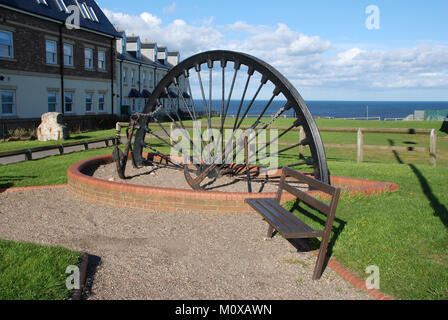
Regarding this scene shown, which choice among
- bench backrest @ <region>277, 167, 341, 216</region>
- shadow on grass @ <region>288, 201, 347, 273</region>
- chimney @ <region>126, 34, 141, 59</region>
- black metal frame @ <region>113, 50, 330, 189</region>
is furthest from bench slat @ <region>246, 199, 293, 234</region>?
chimney @ <region>126, 34, 141, 59</region>

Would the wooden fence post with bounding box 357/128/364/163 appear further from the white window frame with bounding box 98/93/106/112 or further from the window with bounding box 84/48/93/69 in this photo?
the white window frame with bounding box 98/93/106/112

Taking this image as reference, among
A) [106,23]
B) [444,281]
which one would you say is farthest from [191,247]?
[106,23]

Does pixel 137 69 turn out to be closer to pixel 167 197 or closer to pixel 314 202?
pixel 167 197

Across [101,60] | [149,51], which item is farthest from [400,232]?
[149,51]

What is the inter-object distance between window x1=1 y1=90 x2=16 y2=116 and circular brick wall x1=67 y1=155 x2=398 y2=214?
1781cm

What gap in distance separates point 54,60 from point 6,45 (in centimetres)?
389

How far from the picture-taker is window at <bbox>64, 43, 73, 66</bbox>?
26625 mm

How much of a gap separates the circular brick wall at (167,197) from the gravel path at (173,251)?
6.9 inches

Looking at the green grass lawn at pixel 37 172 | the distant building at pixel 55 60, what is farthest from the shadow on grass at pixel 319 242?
the distant building at pixel 55 60

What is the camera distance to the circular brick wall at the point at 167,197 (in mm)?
6270

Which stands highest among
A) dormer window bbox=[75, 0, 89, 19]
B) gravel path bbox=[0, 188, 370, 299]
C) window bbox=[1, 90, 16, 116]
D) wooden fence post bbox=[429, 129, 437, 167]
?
dormer window bbox=[75, 0, 89, 19]

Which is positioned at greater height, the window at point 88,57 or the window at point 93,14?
the window at point 93,14

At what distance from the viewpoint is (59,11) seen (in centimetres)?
2550

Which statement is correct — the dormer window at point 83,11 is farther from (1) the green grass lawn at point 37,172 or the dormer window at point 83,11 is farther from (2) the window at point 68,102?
(1) the green grass lawn at point 37,172
